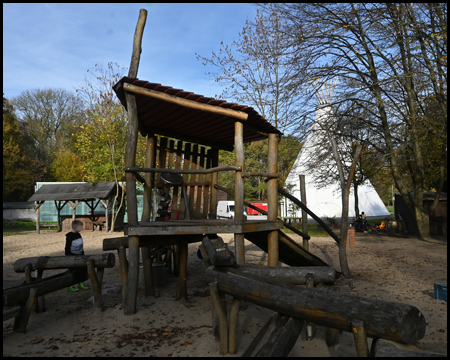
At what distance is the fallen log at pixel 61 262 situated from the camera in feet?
20.6

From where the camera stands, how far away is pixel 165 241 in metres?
6.86

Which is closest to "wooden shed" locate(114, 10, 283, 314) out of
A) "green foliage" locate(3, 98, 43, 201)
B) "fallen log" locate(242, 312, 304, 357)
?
"fallen log" locate(242, 312, 304, 357)

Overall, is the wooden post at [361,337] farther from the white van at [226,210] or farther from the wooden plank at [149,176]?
the white van at [226,210]

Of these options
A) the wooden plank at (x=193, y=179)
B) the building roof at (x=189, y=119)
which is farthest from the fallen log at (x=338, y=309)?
the wooden plank at (x=193, y=179)

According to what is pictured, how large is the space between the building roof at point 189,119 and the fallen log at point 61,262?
8.90 feet

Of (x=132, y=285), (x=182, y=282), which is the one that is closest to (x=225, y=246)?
(x=132, y=285)

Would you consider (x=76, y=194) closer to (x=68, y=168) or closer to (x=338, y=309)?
(x=68, y=168)

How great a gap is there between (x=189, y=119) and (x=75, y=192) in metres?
17.2

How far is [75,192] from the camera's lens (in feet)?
73.1

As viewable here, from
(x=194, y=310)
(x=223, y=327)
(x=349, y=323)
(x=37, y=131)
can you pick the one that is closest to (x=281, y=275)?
(x=223, y=327)

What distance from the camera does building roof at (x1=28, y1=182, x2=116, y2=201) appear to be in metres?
21.4

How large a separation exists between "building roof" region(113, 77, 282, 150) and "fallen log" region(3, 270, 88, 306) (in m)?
3.14

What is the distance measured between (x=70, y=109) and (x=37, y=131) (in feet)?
16.0

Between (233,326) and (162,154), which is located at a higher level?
(162,154)
